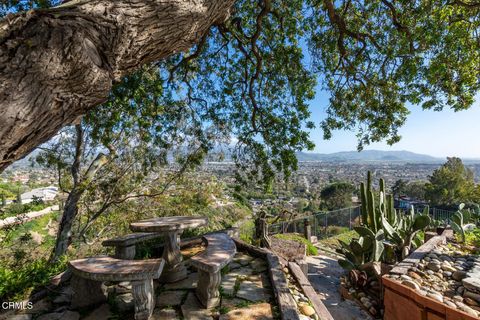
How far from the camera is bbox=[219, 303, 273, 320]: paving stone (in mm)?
2715

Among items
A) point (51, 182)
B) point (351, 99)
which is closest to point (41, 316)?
point (51, 182)

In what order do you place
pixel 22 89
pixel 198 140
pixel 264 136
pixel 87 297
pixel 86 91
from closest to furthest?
pixel 22 89 < pixel 86 91 < pixel 87 297 < pixel 264 136 < pixel 198 140

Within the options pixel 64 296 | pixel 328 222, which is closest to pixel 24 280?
pixel 64 296

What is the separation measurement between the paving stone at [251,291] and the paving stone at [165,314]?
832 mm

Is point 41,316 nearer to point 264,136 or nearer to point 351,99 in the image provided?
point 264,136

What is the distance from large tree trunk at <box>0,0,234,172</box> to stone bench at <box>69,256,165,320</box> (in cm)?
167

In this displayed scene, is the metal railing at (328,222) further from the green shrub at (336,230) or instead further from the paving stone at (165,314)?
the paving stone at (165,314)

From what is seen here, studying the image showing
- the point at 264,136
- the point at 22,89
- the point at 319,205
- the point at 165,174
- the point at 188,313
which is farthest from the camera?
the point at 319,205

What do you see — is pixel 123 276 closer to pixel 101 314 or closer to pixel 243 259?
pixel 101 314

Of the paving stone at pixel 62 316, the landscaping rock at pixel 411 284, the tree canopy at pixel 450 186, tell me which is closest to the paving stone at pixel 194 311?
the paving stone at pixel 62 316

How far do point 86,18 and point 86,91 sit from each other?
469 mm

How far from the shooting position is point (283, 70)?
583 cm

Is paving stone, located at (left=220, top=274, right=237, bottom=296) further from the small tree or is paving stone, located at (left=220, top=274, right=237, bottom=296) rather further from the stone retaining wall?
the small tree

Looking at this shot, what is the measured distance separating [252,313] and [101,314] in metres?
1.79
